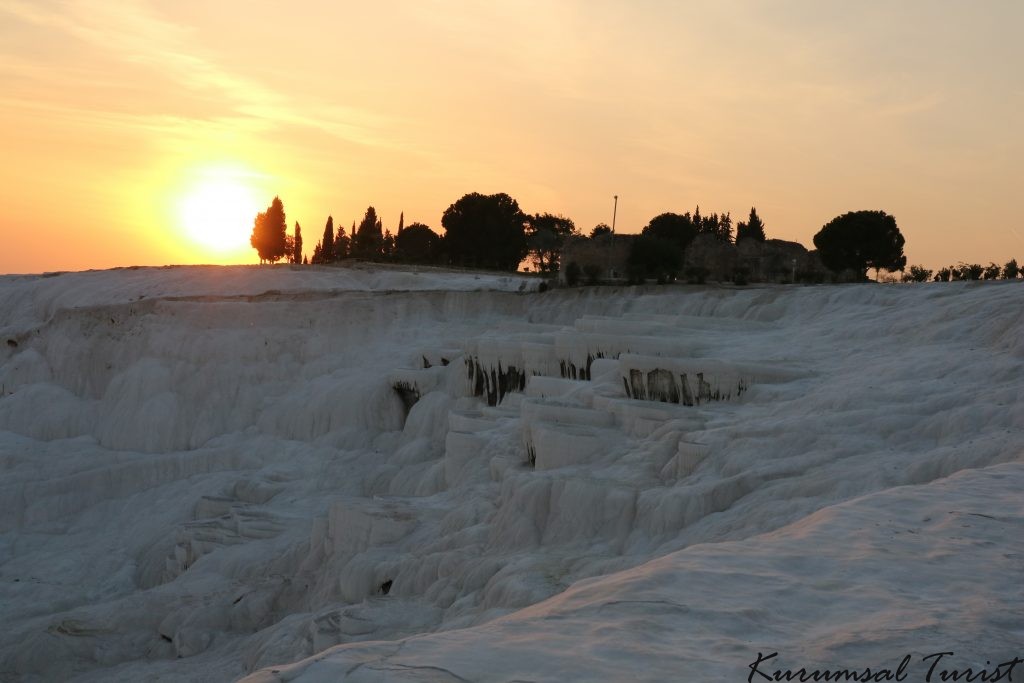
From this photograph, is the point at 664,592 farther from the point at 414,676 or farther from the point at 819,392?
the point at 819,392

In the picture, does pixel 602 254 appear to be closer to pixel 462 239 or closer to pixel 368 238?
pixel 462 239

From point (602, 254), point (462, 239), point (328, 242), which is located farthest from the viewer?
point (328, 242)

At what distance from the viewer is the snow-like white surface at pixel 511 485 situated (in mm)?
7859

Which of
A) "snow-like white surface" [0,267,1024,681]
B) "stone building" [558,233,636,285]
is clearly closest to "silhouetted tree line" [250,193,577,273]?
"stone building" [558,233,636,285]

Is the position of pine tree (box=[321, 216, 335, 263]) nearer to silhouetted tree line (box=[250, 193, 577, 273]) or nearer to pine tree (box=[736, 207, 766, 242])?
silhouetted tree line (box=[250, 193, 577, 273])

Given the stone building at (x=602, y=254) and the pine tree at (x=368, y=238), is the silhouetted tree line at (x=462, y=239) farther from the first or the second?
the stone building at (x=602, y=254)

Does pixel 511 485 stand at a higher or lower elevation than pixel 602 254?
lower

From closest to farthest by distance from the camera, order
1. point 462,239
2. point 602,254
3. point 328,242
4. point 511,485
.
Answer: point 511,485 < point 602,254 < point 462,239 < point 328,242

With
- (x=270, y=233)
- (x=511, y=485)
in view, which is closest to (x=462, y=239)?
(x=270, y=233)

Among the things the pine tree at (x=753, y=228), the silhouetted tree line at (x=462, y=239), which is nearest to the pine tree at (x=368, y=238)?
the silhouetted tree line at (x=462, y=239)

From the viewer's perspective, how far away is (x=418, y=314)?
41.1 metres

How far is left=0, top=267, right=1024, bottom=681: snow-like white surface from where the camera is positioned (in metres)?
7.86

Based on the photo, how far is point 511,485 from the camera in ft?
62.2

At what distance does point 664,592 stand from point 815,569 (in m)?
1.44
